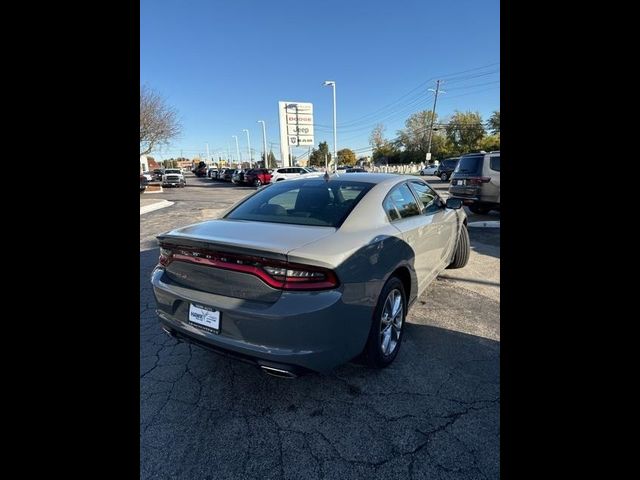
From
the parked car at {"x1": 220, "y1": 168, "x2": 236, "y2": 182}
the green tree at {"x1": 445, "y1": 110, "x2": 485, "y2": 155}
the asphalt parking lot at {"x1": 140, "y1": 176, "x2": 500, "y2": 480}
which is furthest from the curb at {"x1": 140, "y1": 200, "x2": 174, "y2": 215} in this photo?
the green tree at {"x1": 445, "y1": 110, "x2": 485, "y2": 155}

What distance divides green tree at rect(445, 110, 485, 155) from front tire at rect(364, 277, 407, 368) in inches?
2420

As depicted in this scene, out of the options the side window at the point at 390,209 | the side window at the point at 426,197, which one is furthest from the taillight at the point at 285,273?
the side window at the point at 426,197

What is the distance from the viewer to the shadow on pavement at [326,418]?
1874mm

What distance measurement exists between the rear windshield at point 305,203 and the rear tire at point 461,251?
2548mm

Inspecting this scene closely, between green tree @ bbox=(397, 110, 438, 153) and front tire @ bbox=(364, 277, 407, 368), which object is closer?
front tire @ bbox=(364, 277, 407, 368)

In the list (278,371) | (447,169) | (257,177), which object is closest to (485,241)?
(278,371)

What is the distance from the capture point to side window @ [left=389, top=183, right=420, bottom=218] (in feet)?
10.6

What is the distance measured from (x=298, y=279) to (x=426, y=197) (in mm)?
2586

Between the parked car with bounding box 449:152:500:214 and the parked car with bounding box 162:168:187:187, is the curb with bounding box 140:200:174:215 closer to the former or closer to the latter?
the parked car with bounding box 449:152:500:214

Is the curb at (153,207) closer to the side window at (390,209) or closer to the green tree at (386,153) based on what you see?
the side window at (390,209)
